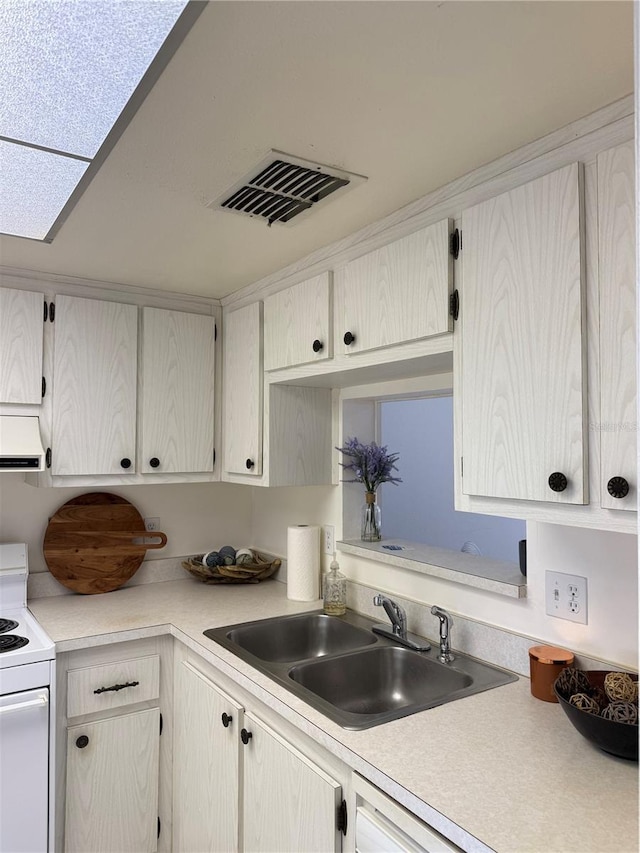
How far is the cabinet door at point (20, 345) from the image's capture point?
7.59 feet

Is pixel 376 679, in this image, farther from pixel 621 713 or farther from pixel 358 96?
pixel 358 96

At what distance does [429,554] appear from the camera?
7.27 ft

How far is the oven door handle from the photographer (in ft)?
6.23

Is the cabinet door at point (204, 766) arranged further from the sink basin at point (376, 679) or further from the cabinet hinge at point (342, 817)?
the cabinet hinge at point (342, 817)

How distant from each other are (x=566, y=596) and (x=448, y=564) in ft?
1.53

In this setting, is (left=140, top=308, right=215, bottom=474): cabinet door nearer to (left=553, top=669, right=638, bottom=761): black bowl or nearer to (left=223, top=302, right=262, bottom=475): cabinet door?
(left=223, top=302, right=262, bottom=475): cabinet door

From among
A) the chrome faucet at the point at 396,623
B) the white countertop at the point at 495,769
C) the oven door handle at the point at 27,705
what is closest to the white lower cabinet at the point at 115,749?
the oven door handle at the point at 27,705

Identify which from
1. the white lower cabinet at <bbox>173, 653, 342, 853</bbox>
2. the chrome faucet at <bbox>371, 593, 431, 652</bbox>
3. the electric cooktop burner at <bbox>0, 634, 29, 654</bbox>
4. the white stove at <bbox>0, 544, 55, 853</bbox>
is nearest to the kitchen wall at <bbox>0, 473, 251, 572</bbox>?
the electric cooktop burner at <bbox>0, 634, 29, 654</bbox>

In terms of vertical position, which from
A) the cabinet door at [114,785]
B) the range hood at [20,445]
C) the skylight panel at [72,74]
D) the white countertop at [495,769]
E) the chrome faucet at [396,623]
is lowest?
the cabinet door at [114,785]

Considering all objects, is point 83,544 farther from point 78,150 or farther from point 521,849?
point 521,849

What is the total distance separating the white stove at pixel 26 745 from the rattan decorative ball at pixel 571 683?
156 cm

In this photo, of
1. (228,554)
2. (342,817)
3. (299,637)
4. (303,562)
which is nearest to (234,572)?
(228,554)

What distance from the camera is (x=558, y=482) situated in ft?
4.19

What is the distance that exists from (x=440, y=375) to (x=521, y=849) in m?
1.40
